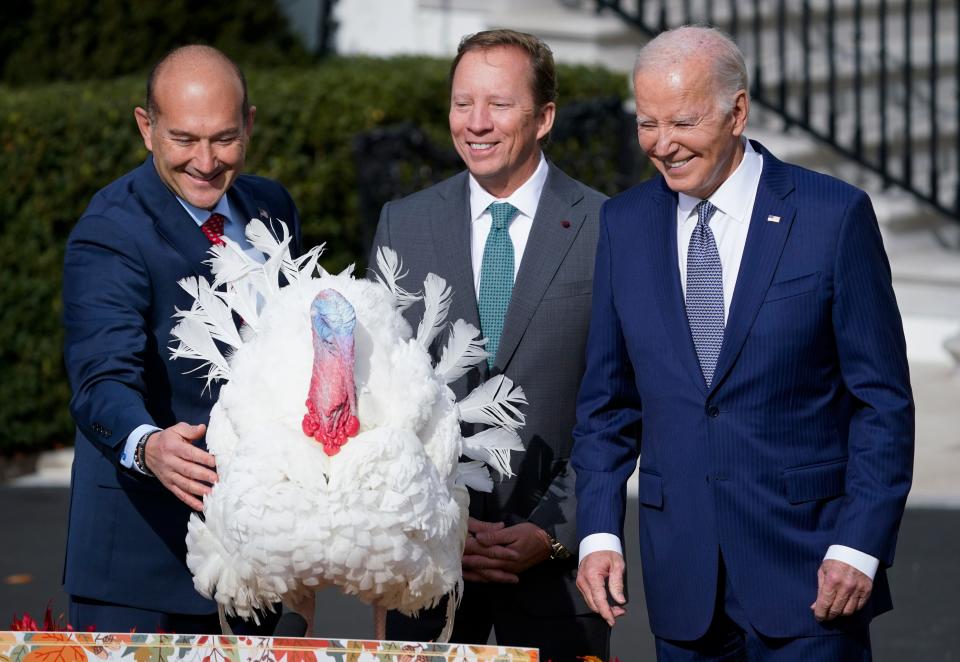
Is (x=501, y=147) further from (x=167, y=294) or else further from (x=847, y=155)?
(x=847, y=155)

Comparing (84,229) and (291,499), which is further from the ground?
(84,229)

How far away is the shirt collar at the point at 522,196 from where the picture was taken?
12.7 feet

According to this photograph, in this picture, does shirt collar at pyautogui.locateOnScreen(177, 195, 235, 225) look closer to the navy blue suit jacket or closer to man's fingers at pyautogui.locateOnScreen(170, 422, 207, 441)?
the navy blue suit jacket

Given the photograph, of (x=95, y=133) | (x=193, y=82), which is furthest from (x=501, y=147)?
(x=95, y=133)

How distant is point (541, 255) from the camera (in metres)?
3.79

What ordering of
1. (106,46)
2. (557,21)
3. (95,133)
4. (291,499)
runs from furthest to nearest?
1. (557,21)
2. (106,46)
3. (95,133)
4. (291,499)

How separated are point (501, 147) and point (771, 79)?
7.34 metres

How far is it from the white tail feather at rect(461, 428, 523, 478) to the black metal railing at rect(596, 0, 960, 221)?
6.97 meters

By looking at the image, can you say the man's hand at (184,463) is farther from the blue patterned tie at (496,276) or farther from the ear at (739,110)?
the ear at (739,110)

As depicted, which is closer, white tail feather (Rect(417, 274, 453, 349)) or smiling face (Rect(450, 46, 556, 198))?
white tail feather (Rect(417, 274, 453, 349))

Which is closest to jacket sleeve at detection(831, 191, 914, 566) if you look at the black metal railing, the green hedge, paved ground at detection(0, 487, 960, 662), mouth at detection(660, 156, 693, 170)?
mouth at detection(660, 156, 693, 170)

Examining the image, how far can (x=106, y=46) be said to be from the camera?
31.5 ft

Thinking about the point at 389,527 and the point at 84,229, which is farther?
the point at 84,229

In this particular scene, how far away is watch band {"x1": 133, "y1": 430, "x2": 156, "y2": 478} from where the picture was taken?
3221 millimetres
